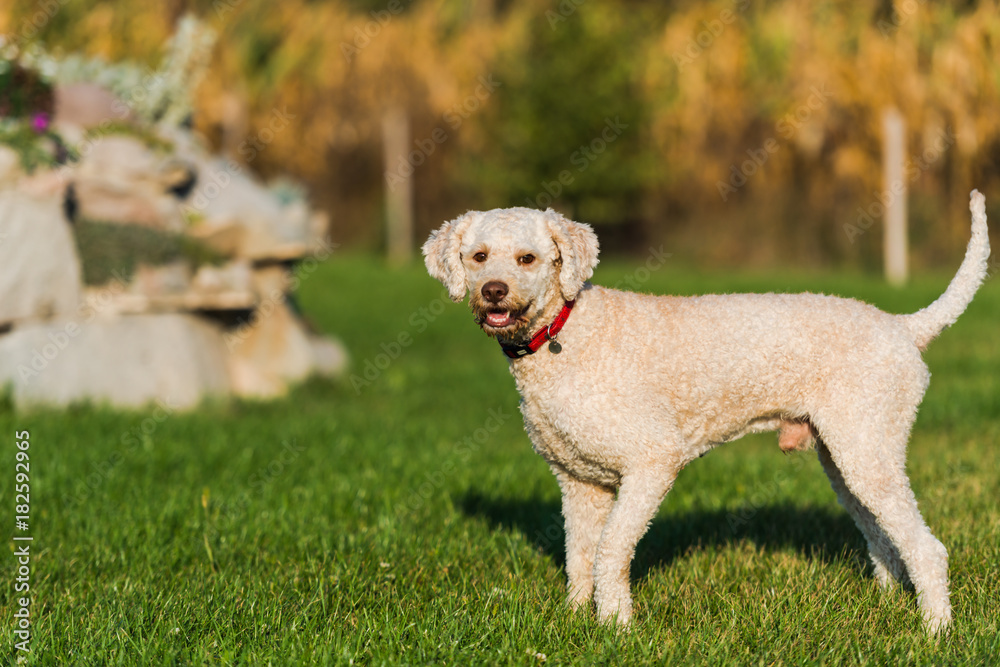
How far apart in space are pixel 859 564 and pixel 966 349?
9428 millimetres

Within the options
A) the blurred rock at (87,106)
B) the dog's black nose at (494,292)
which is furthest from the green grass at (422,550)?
the blurred rock at (87,106)

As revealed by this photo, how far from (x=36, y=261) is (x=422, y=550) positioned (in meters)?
6.20

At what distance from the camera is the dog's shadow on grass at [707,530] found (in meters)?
5.62

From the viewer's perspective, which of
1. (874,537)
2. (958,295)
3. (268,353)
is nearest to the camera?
(958,295)

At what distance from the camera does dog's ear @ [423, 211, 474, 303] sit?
4461mm

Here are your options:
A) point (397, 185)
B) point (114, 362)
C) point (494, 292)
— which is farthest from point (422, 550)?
point (397, 185)

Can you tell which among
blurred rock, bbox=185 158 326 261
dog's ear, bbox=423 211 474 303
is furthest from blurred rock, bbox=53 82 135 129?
dog's ear, bbox=423 211 474 303

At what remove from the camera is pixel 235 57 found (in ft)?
94.0

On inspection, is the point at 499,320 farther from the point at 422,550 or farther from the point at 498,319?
the point at 422,550

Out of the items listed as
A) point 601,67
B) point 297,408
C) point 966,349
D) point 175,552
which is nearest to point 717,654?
point 175,552

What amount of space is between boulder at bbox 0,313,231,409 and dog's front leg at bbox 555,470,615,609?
6.40m

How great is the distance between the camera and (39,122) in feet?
34.2

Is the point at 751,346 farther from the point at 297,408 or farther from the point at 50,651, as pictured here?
the point at 297,408

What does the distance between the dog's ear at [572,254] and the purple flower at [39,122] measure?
772cm
